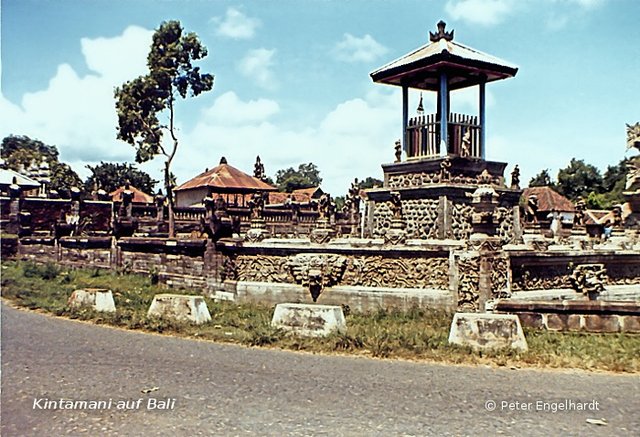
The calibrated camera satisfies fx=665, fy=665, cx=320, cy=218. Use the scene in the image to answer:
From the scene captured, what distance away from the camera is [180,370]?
8.17 meters

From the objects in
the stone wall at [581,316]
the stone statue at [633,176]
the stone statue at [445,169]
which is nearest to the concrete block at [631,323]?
the stone wall at [581,316]

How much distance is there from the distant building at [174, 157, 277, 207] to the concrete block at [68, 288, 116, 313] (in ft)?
97.4

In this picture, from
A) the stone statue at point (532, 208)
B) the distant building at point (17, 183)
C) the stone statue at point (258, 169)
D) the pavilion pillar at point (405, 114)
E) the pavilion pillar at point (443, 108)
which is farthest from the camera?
the stone statue at point (258, 169)

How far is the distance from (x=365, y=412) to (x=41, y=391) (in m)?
3.49

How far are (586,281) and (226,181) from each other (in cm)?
3408

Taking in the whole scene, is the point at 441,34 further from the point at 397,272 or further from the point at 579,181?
the point at 579,181

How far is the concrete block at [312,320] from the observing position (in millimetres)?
10273

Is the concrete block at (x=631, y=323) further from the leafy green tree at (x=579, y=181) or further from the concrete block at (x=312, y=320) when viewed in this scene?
the leafy green tree at (x=579, y=181)

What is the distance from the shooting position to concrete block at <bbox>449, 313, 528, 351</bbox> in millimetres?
9219

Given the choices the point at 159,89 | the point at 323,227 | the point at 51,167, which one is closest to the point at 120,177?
the point at 51,167

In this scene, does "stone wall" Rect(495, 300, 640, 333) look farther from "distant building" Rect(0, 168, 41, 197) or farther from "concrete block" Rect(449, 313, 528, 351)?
"distant building" Rect(0, 168, 41, 197)

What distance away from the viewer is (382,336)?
1022 centimetres

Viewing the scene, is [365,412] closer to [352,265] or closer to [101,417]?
[101,417]

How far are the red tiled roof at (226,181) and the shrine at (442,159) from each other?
26.9m
